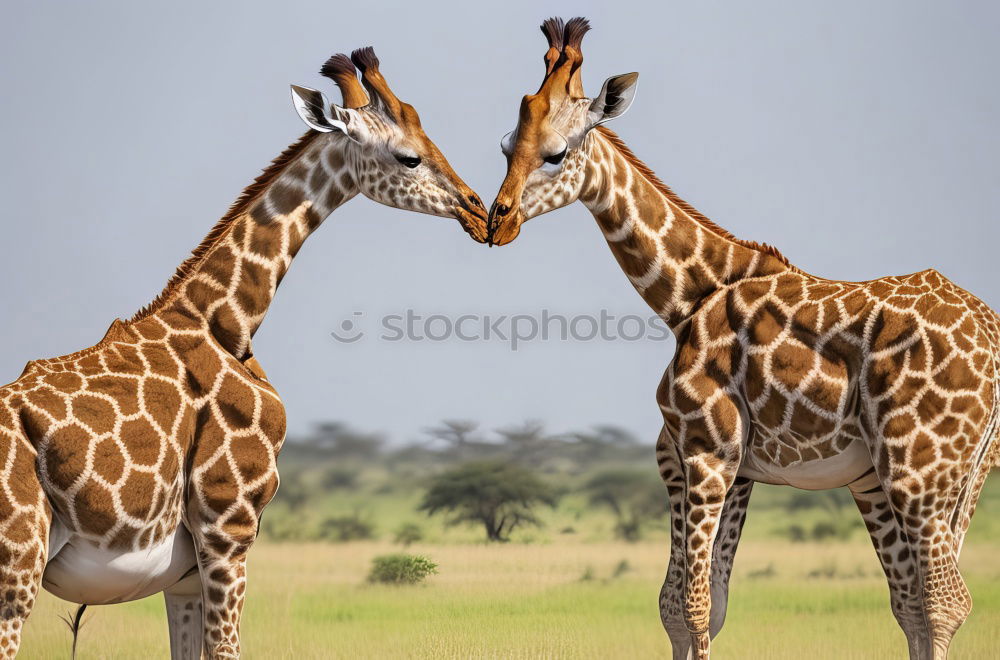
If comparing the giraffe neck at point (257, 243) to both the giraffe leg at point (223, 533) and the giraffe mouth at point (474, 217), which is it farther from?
the giraffe leg at point (223, 533)

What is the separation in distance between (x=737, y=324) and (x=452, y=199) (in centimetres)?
209

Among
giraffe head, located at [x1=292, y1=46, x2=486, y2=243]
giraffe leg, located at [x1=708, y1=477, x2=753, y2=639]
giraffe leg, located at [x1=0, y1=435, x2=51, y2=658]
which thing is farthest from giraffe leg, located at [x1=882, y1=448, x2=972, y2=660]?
giraffe leg, located at [x1=0, y1=435, x2=51, y2=658]

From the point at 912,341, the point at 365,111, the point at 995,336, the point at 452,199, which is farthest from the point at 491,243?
the point at 995,336

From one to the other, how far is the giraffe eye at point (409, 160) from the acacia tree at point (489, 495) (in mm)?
14459

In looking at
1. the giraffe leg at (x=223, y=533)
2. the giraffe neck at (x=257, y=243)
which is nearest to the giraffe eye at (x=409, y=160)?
the giraffe neck at (x=257, y=243)

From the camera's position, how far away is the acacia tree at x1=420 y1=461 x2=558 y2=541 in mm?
22422

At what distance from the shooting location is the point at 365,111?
8258 mm

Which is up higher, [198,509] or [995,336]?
[995,336]

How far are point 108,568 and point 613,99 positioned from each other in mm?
4466

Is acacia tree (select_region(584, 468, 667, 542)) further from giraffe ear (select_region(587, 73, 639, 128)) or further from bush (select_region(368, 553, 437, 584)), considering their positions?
giraffe ear (select_region(587, 73, 639, 128))

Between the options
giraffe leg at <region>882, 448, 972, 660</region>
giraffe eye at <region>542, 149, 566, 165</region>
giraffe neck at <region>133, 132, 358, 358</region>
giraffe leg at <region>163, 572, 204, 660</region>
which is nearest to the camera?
giraffe leg at <region>882, 448, 972, 660</region>

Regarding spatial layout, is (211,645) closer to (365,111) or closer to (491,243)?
(491,243)

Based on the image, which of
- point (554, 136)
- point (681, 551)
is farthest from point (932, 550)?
point (554, 136)

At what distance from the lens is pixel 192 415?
24.3 ft
